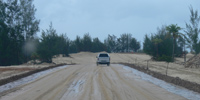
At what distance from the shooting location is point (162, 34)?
63.1m

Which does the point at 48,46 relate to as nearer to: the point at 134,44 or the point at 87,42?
the point at 87,42

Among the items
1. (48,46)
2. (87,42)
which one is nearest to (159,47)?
(48,46)

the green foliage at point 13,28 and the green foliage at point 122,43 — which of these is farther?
the green foliage at point 122,43

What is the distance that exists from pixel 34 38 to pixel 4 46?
22.5 ft

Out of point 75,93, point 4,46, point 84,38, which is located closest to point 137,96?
point 75,93

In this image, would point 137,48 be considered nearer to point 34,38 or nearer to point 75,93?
point 34,38

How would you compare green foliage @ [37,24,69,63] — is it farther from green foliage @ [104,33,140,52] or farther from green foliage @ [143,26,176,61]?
green foliage @ [104,33,140,52]

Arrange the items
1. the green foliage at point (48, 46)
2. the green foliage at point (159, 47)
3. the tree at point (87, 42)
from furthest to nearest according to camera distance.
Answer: the tree at point (87, 42) → the green foliage at point (159, 47) → the green foliage at point (48, 46)

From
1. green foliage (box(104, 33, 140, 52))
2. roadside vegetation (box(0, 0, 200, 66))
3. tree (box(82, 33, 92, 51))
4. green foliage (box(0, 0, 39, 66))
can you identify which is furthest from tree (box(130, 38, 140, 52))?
green foliage (box(0, 0, 39, 66))

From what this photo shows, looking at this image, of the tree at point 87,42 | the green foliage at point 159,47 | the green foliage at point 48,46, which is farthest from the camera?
the tree at point 87,42

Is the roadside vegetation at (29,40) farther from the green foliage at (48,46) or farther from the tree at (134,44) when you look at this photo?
the tree at (134,44)

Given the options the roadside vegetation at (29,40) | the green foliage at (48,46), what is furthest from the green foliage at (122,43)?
the green foliage at (48,46)

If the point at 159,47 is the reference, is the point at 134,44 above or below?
above

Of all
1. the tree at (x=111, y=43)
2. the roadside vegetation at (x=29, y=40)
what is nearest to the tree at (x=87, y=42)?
the tree at (x=111, y=43)
